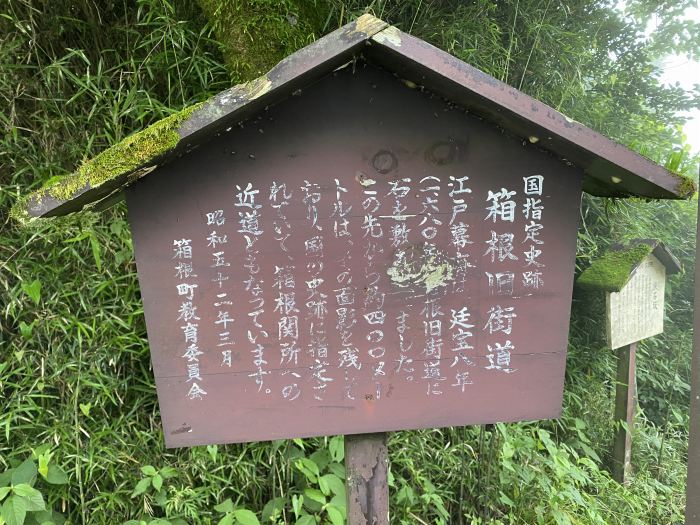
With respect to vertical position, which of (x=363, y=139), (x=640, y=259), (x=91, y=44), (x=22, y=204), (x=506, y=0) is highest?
(x=506, y=0)

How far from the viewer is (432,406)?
4.74 feet

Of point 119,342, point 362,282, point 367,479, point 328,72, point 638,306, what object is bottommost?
point 638,306

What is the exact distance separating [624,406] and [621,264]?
3.79 feet

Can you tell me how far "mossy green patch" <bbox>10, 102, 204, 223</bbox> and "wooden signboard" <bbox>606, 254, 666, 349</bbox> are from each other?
120 inches

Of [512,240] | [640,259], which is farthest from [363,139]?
[640,259]

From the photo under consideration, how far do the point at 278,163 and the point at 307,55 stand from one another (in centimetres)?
30

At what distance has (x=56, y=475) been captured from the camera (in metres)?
2.00

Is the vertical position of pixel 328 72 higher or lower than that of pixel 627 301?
higher

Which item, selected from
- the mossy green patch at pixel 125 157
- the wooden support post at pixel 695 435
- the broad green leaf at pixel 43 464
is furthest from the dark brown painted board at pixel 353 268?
the broad green leaf at pixel 43 464

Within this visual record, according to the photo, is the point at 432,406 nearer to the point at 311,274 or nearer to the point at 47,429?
the point at 311,274

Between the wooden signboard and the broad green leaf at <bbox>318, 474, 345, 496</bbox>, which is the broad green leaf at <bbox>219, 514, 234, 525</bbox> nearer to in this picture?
the broad green leaf at <bbox>318, 474, 345, 496</bbox>

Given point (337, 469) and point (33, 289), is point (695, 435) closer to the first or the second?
point (337, 469)

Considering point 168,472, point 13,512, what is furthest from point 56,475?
point 168,472

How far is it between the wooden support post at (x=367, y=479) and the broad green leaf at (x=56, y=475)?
1.29 m
